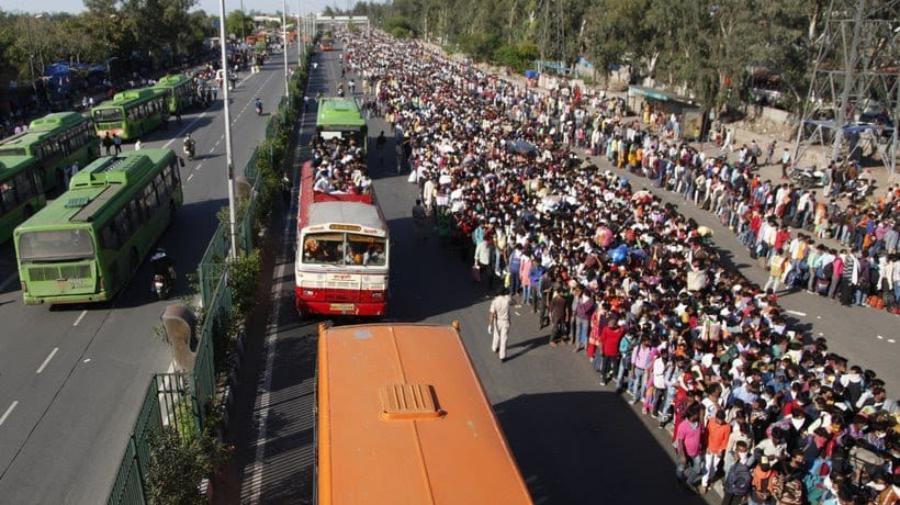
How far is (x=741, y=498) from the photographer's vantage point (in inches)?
365

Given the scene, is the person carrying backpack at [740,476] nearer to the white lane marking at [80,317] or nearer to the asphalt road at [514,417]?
the asphalt road at [514,417]

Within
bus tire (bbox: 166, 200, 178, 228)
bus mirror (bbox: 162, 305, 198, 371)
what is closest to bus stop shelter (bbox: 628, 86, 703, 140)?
bus tire (bbox: 166, 200, 178, 228)

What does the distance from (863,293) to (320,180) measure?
13884mm

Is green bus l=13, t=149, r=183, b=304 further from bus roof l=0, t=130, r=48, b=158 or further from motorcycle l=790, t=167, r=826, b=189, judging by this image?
motorcycle l=790, t=167, r=826, b=189

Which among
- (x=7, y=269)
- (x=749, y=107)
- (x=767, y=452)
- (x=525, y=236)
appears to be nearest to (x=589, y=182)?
(x=525, y=236)

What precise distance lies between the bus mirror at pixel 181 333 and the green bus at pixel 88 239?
524 cm

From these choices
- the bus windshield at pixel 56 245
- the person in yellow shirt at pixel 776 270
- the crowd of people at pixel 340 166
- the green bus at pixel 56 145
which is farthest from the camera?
the green bus at pixel 56 145

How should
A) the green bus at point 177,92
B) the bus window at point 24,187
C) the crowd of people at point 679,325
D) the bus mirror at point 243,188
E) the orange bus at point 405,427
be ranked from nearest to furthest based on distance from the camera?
the orange bus at point 405,427
the crowd of people at point 679,325
the bus mirror at point 243,188
the bus window at point 24,187
the green bus at point 177,92

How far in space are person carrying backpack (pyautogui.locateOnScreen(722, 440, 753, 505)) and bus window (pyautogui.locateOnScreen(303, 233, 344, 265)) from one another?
8171mm

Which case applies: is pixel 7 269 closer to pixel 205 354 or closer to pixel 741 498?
pixel 205 354

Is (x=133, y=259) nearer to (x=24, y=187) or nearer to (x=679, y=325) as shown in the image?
(x=24, y=187)

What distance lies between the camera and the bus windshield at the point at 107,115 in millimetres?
35406

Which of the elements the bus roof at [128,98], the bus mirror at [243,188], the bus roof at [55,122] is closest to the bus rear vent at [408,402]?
the bus mirror at [243,188]

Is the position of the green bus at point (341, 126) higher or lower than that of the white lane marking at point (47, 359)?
higher
